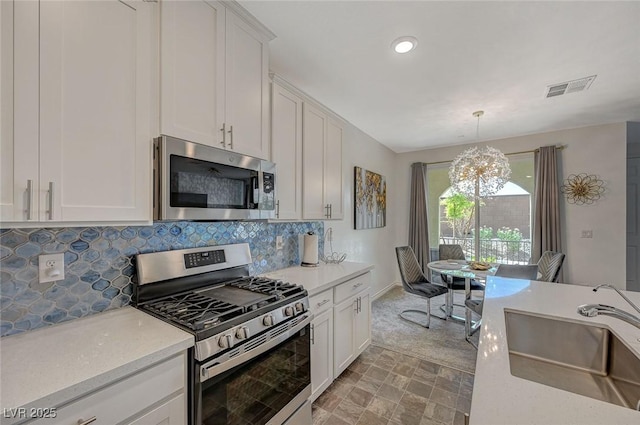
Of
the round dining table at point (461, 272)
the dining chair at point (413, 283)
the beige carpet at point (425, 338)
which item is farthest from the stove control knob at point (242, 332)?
the dining chair at point (413, 283)

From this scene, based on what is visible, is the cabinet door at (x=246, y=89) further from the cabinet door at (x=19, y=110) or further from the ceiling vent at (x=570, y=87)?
the ceiling vent at (x=570, y=87)

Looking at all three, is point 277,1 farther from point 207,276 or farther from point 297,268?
point 297,268

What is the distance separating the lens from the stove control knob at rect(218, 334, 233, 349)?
116 centimetres

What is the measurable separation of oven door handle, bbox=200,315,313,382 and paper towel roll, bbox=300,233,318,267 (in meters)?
0.92

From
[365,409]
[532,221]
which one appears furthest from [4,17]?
[532,221]

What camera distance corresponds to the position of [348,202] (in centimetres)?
371

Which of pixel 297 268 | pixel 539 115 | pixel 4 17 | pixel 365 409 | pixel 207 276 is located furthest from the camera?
pixel 539 115

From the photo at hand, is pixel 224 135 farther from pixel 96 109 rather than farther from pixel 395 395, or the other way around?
pixel 395 395

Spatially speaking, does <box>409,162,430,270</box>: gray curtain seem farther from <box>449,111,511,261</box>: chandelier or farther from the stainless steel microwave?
the stainless steel microwave

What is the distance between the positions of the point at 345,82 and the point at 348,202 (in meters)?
1.61

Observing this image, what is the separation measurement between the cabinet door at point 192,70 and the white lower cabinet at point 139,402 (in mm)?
1048

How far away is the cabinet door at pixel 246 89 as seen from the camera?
159 cm

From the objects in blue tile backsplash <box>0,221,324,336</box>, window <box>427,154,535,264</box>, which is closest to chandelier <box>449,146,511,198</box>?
window <box>427,154,535,264</box>

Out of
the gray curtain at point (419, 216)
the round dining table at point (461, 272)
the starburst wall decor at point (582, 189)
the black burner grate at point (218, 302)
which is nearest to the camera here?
the black burner grate at point (218, 302)
